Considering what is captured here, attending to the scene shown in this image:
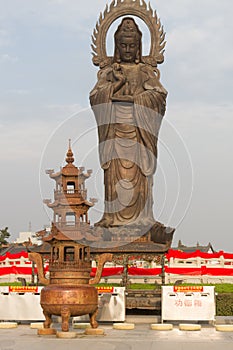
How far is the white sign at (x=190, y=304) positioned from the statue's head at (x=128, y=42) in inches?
401

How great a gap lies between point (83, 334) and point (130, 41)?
40.7 ft

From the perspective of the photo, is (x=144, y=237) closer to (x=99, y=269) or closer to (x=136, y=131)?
(x=136, y=131)

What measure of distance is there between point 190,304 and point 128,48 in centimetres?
1063

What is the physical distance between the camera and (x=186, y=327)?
39.9ft

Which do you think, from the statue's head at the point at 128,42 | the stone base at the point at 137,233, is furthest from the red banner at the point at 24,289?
the statue's head at the point at 128,42

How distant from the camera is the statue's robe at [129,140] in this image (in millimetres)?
20016

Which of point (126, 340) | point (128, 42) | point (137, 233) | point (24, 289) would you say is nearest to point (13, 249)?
point (128, 42)

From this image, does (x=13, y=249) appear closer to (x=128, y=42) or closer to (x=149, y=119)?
(x=149, y=119)

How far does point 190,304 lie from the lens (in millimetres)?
13406

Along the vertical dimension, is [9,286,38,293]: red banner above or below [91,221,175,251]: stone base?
below

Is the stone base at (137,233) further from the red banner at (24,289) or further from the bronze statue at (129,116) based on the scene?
the red banner at (24,289)

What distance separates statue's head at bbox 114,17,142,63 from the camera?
21109 millimetres

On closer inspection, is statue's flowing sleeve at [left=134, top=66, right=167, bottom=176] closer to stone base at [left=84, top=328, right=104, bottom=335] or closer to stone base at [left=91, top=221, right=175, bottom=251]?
stone base at [left=91, top=221, right=175, bottom=251]

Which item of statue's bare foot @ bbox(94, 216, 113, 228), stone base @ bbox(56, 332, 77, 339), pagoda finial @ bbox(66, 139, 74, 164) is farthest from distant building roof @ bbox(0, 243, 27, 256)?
stone base @ bbox(56, 332, 77, 339)
